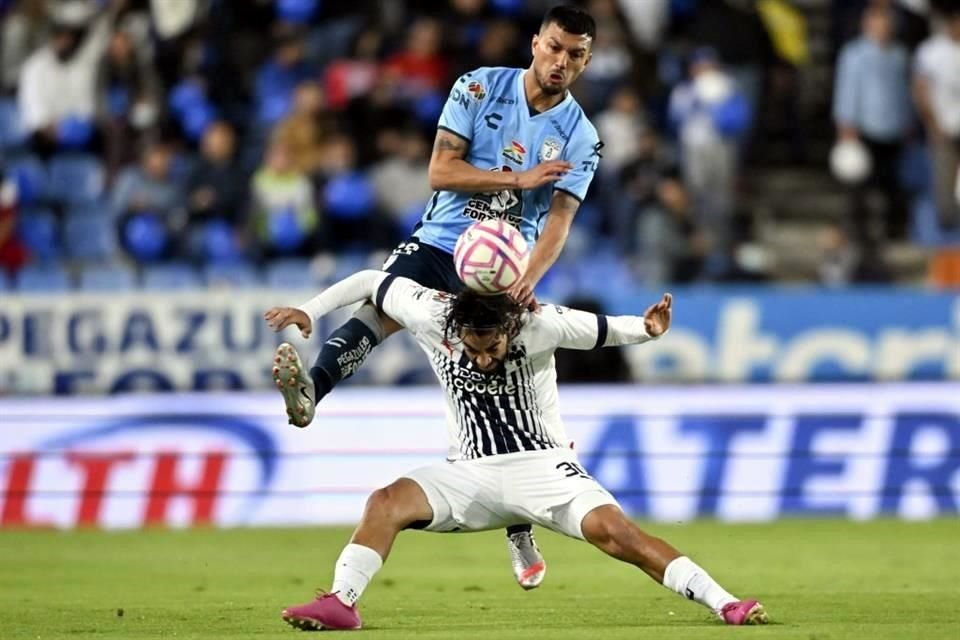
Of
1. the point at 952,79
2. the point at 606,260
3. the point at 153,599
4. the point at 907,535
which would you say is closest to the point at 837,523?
the point at 907,535

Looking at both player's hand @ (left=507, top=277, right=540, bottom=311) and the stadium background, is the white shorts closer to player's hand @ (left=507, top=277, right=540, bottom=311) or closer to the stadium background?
player's hand @ (left=507, top=277, right=540, bottom=311)

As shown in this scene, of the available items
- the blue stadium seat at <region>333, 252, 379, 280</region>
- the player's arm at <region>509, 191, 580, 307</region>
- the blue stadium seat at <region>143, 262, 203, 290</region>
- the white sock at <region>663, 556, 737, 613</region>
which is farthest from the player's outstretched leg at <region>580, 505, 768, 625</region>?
the blue stadium seat at <region>143, 262, 203, 290</region>

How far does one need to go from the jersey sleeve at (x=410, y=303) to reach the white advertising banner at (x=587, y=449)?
22.1ft

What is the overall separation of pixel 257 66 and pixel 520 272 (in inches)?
484

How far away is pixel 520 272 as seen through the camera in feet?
29.2

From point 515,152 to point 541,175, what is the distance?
54 centimetres

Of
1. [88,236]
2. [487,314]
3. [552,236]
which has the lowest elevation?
[487,314]

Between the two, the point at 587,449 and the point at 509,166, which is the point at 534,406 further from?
the point at 587,449

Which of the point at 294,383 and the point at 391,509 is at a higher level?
the point at 294,383

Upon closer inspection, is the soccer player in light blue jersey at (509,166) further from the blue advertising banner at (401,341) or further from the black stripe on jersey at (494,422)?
the blue advertising banner at (401,341)

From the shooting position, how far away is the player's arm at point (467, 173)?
9531 millimetres

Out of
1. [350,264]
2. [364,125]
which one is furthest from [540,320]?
[364,125]

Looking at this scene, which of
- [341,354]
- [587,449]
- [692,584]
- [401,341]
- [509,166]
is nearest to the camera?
[692,584]

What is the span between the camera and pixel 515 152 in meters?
10.0
